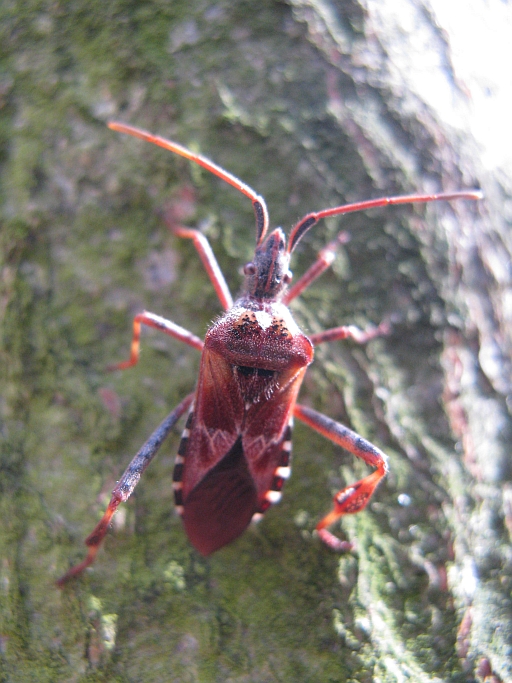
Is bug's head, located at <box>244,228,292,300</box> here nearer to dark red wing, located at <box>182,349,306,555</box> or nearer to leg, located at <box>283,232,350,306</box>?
leg, located at <box>283,232,350,306</box>

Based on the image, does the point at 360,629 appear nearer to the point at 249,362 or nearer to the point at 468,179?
the point at 249,362

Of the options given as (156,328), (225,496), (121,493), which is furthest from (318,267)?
(121,493)

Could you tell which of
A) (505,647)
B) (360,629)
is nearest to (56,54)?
(360,629)

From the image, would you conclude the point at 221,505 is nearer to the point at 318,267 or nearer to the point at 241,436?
the point at 241,436

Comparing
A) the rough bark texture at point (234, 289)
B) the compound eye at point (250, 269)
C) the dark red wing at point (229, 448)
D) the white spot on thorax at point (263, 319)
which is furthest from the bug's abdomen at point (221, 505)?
the compound eye at point (250, 269)

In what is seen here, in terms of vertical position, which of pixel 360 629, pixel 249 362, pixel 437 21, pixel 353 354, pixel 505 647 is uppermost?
pixel 437 21

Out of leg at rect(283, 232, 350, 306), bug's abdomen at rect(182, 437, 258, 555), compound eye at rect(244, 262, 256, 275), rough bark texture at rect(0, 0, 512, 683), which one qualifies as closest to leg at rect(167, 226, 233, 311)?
rough bark texture at rect(0, 0, 512, 683)

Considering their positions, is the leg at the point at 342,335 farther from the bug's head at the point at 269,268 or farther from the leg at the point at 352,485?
the leg at the point at 352,485
